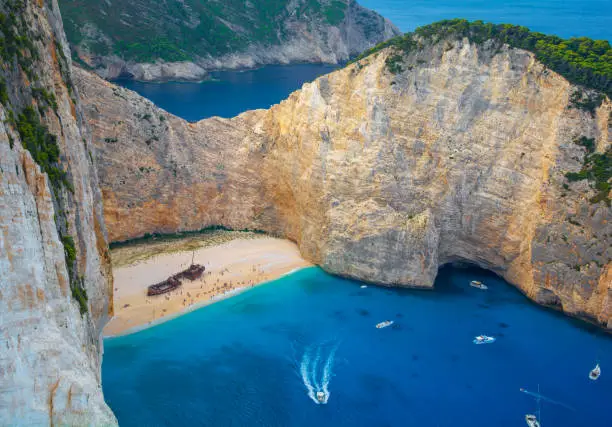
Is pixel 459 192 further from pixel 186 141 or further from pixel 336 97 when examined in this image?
pixel 186 141

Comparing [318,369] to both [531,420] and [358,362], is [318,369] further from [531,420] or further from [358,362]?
[531,420]

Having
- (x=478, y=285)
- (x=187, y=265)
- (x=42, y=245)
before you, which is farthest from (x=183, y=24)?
(x=42, y=245)

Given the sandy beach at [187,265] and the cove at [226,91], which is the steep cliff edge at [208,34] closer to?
the cove at [226,91]

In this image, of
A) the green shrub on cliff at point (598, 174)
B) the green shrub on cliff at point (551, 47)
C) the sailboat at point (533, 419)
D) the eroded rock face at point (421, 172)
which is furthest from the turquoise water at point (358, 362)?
the green shrub on cliff at point (551, 47)

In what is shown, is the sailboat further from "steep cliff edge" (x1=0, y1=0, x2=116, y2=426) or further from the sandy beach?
"steep cliff edge" (x1=0, y1=0, x2=116, y2=426)

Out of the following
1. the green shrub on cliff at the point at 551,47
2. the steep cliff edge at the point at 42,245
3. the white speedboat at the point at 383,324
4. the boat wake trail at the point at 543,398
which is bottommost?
the boat wake trail at the point at 543,398

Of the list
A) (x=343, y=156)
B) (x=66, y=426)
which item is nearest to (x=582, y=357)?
(x=343, y=156)

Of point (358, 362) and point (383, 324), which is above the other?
point (383, 324)
